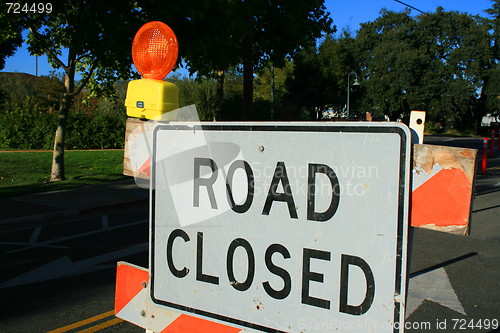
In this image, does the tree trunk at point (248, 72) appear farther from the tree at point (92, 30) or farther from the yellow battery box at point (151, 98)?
the yellow battery box at point (151, 98)

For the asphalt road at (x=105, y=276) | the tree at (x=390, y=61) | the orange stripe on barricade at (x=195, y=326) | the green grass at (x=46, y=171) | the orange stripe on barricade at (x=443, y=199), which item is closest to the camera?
the orange stripe on barricade at (x=443, y=199)

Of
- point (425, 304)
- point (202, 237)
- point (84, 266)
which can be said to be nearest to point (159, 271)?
point (202, 237)

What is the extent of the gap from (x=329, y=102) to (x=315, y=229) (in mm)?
45733

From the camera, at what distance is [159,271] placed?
192cm

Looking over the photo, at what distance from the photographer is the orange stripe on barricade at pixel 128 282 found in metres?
2.02

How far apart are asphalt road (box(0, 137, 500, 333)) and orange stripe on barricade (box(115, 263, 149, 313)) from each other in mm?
2186

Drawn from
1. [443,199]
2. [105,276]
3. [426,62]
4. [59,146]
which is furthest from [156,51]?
[426,62]

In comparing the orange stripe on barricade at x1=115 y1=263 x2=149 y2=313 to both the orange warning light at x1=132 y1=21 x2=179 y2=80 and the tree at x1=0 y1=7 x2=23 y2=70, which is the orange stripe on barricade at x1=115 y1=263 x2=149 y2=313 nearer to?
the orange warning light at x1=132 y1=21 x2=179 y2=80

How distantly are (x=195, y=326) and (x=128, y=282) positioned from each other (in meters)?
0.43

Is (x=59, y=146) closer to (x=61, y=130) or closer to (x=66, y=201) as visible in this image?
(x=61, y=130)

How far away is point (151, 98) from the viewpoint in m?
1.95

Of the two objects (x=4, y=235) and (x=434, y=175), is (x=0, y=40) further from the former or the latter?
(x=434, y=175)

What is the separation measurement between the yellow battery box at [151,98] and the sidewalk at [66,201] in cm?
827

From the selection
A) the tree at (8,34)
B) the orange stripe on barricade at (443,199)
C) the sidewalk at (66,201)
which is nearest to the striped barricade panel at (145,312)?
the orange stripe on barricade at (443,199)
